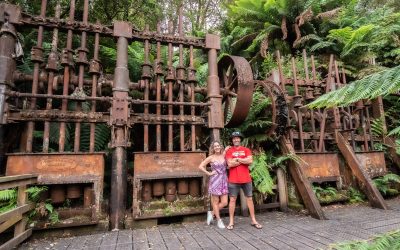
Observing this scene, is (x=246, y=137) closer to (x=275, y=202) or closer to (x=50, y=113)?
(x=275, y=202)

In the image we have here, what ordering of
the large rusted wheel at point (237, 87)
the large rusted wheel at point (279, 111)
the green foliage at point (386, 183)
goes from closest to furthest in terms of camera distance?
1. the large rusted wheel at point (237, 87)
2. the large rusted wheel at point (279, 111)
3. the green foliage at point (386, 183)

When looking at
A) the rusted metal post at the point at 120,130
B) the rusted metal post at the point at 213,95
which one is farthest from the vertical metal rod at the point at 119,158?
the rusted metal post at the point at 213,95

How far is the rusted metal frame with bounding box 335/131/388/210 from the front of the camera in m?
4.83

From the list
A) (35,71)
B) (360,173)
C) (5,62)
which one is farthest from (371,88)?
(360,173)

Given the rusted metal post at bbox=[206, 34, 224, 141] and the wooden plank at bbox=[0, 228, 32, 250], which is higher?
the rusted metal post at bbox=[206, 34, 224, 141]

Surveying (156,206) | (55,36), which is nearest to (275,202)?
(156,206)

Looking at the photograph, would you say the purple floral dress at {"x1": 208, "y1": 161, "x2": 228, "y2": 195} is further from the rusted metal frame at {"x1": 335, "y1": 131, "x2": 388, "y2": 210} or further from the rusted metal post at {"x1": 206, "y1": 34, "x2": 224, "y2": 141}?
the rusted metal frame at {"x1": 335, "y1": 131, "x2": 388, "y2": 210}

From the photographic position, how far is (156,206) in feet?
13.9

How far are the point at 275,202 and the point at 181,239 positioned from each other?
2.34 meters

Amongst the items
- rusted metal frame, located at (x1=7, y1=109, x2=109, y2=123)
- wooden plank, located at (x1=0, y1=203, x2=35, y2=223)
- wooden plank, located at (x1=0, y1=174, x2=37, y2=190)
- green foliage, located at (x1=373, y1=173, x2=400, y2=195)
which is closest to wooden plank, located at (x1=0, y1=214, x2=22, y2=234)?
wooden plank, located at (x1=0, y1=203, x2=35, y2=223)

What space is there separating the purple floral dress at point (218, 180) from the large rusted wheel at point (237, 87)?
117 cm

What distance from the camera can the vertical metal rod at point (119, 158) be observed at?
13.2 feet

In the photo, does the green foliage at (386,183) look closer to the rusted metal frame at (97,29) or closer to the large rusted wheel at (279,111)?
the large rusted wheel at (279,111)

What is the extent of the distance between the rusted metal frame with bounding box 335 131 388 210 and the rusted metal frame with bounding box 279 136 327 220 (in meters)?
1.29
